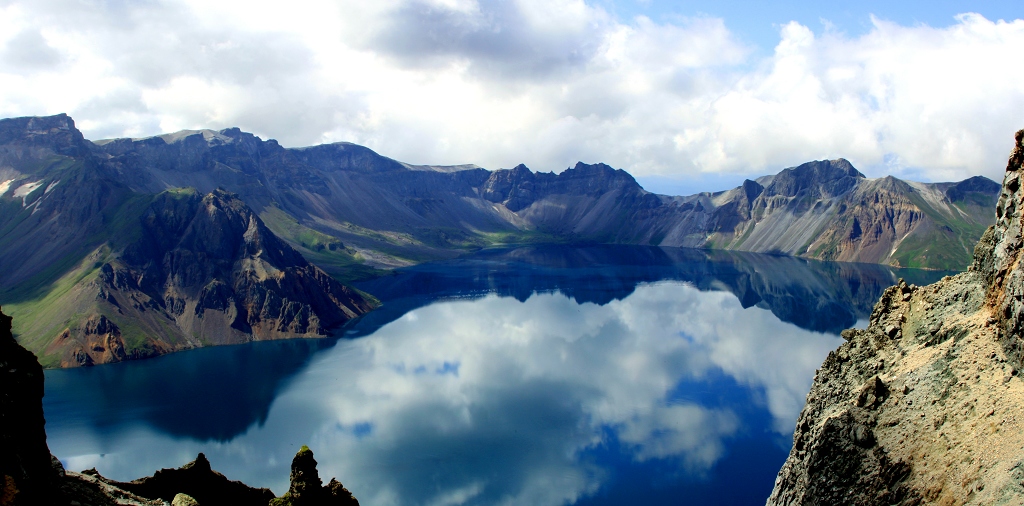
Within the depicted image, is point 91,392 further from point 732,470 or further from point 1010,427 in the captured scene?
point 1010,427

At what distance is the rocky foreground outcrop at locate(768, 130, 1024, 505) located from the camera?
2856 centimetres

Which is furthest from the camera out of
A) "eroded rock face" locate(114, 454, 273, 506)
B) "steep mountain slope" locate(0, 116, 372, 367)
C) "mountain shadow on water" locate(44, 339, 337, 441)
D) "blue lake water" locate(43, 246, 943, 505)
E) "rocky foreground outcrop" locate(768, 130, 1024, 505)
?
"steep mountain slope" locate(0, 116, 372, 367)

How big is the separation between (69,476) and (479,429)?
66.9m

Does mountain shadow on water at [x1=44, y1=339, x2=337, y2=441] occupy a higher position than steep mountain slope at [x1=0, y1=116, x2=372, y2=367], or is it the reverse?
steep mountain slope at [x1=0, y1=116, x2=372, y2=367]

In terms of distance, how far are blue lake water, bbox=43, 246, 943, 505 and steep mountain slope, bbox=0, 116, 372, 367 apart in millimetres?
10564

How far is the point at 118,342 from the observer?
143625 mm

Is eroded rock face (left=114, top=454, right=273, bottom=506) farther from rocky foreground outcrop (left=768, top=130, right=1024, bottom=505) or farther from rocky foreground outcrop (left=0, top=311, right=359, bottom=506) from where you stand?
rocky foreground outcrop (left=768, top=130, right=1024, bottom=505)

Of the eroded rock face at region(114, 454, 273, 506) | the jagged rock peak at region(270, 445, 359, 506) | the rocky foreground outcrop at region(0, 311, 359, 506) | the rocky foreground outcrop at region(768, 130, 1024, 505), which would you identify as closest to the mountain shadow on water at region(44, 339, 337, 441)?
the eroded rock face at region(114, 454, 273, 506)

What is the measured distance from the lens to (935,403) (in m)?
32.3

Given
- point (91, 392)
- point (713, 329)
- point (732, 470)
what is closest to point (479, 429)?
point (732, 470)

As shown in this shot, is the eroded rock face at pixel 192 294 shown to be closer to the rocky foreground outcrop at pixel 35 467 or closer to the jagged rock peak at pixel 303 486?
the jagged rock peak at pixel 303 486

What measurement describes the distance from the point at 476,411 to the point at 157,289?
118 meters

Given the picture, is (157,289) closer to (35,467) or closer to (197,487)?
(197,487)

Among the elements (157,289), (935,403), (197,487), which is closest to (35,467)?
(197,487)
